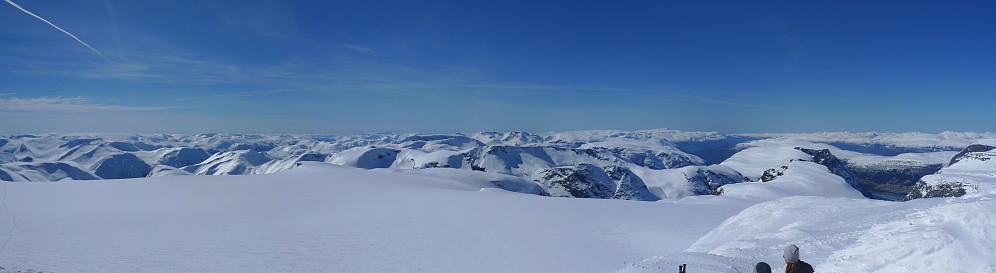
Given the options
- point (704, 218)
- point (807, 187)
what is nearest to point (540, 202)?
point (704, 218)

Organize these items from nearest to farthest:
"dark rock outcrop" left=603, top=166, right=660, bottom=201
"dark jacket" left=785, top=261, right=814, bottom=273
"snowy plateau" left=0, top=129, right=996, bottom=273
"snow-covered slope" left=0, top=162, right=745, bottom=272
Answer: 1. "dark jacket" left=785, top=261, right=814, bottom=273
2. "snowy plateau" left=0, top=129, right=996, bottom=273
3. "snow-covered slope" left=0, top=162, right=745, bottom=272
4. "dark rock outcrop" left=603, top=166, right=660, bottom=201

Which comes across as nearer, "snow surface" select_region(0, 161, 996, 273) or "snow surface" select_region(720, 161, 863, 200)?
"snow surface" select_region(0, 161, 996, 273)

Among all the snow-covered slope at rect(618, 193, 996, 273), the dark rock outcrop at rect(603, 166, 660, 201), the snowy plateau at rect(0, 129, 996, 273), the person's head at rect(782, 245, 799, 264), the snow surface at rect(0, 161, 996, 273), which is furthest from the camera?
the dark rock outcrop at rect(603, 166, 660, 201)

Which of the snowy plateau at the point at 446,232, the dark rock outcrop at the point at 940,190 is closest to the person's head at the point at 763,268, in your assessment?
the snowy plateau at the point at 446,232

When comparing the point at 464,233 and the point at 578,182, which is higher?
the point at 464,233

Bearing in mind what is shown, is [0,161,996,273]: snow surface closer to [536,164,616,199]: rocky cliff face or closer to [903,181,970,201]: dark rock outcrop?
[536,164,616,199]: rocky cliff face

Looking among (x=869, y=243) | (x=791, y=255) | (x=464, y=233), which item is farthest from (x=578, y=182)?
(x=791, y=255)

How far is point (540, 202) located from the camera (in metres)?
33.0

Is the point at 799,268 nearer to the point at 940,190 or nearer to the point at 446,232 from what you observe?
the point at 446,232

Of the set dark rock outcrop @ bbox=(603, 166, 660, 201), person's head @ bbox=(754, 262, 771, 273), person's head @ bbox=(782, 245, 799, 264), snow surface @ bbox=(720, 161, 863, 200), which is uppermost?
person's head @ bbox=(782, 245, 799, 264)

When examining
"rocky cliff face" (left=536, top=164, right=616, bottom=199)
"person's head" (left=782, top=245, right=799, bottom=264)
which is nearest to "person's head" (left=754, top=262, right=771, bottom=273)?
"person's head" (left=782, top=245, right=799, bottom=264)

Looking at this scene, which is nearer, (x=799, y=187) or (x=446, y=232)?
(x=446, y=232)

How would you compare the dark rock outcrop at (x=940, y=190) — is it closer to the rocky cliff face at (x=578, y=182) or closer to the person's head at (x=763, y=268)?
the rocky cliff face at (x=578, y=182)

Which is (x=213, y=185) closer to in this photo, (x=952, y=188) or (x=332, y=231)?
(x=332, y=231)
